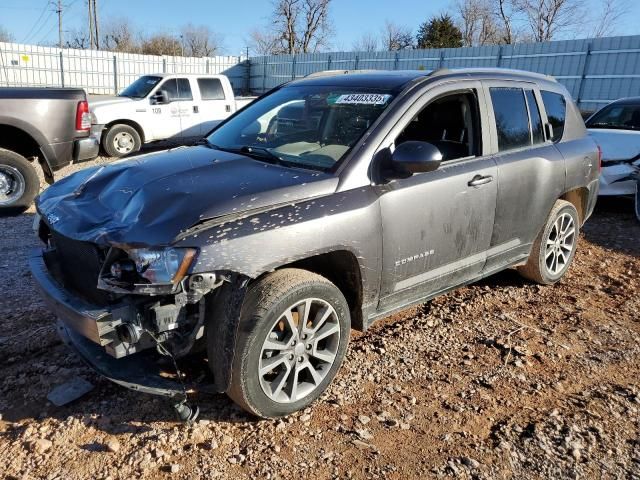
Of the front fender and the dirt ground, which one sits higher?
the front fender

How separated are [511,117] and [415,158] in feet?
5.24

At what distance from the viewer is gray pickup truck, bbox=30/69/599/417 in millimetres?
2590

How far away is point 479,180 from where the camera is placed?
3.76 meters

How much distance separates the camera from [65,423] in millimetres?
2883

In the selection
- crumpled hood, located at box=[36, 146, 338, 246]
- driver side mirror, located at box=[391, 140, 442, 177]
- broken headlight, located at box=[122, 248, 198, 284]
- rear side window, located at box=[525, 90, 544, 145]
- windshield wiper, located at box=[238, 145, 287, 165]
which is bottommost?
broken headlight, located at box=[122, 248, 198, 284]

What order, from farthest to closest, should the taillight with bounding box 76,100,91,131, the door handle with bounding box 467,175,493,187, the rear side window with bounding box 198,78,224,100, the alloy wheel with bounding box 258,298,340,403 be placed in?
the rear side window with bounding box 198,78,224,100 < the taillight with bounding box 76,100,91,131 < the door handle with bounding box 467,175,493,187 < the alloy wheel with bounding box 258,298,340,403

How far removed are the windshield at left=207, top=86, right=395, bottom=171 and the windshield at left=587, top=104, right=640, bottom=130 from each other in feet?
22.0

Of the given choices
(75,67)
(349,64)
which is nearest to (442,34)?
(349,64)

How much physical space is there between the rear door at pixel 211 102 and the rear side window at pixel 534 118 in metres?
9.04

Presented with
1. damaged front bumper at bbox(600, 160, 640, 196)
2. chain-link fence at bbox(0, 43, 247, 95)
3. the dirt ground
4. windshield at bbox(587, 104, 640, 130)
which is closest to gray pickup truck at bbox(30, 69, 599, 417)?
the dirt ground

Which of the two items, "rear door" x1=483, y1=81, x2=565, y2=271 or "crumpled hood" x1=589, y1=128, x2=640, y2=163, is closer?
"rear door" x1=483, y1=81, x2=565, y2=271

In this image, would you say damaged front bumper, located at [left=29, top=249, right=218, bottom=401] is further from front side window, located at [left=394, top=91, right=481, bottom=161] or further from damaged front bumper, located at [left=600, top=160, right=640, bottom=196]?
damaged front bumper, located at [left=600, top=160, right=640, bottom=196]

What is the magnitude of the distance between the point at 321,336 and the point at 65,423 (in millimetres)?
1469

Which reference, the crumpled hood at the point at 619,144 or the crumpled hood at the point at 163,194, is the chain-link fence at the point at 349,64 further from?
the crumpled hood at the point at 163,194
